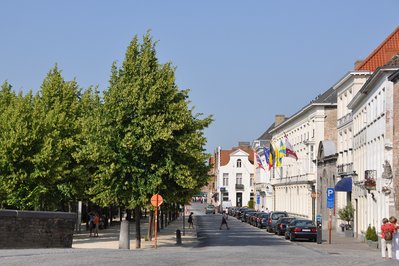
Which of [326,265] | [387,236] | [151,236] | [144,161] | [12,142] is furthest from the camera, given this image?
[151,236]

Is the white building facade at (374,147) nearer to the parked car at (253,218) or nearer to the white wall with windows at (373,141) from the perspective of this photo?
the white wall with windows at (373,141)

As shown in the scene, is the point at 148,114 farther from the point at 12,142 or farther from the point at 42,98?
the point at 42,98

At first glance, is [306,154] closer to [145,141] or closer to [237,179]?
[145,141]

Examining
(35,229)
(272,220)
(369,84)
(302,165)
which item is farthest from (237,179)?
(35,229)

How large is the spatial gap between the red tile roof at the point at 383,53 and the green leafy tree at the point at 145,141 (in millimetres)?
24347

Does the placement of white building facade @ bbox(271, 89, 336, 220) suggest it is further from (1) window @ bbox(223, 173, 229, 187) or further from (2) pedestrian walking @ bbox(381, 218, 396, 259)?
(1) window @ bbox(223, 173, 229, 187)

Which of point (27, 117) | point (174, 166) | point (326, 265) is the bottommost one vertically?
point (326, 265)

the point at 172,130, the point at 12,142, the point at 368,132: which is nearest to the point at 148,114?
the point at 172,130

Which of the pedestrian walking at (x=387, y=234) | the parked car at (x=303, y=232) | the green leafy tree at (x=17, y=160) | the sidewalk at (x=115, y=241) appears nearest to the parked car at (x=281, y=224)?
the parked car at (x=303, y=232)

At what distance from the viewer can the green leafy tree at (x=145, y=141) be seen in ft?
129

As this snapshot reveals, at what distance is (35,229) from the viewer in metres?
33.5

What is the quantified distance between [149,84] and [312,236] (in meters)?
16.7

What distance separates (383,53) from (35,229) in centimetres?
3564

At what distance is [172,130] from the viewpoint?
130ft
